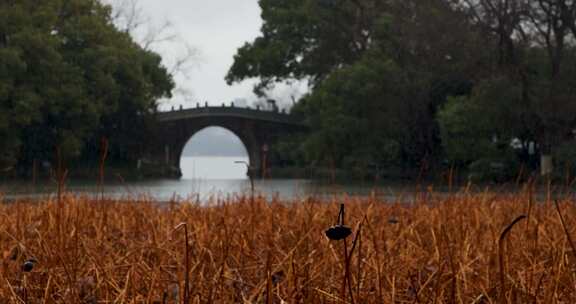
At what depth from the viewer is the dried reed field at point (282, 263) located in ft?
9.01

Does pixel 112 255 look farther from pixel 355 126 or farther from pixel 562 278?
pixel 355 126

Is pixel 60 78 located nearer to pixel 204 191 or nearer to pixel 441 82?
pixel 441 82

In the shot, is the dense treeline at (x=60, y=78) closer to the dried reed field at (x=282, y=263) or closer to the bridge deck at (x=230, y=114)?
the bridge deck at (x=230, y=114)

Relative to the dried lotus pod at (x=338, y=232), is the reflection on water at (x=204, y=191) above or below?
below

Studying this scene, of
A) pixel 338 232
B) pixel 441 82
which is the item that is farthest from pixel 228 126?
pixel 338 232

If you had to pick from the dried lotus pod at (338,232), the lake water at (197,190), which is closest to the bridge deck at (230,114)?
the lake water at (197,190)

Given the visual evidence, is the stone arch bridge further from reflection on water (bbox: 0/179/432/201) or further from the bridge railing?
reflection on water (bbox: 0/179/432/201)

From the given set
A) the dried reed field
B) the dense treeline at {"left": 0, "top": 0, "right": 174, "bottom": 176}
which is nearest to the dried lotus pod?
the dried reed field

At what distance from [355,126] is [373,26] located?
7.24 meters

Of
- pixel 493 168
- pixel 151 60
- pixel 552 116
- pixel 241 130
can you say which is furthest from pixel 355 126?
pixel 241 130

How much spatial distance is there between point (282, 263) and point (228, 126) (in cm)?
5554

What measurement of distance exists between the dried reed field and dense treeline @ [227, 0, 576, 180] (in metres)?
16.9

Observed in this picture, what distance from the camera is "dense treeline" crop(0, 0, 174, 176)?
99.7 ft

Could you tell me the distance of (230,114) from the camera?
5603cm
